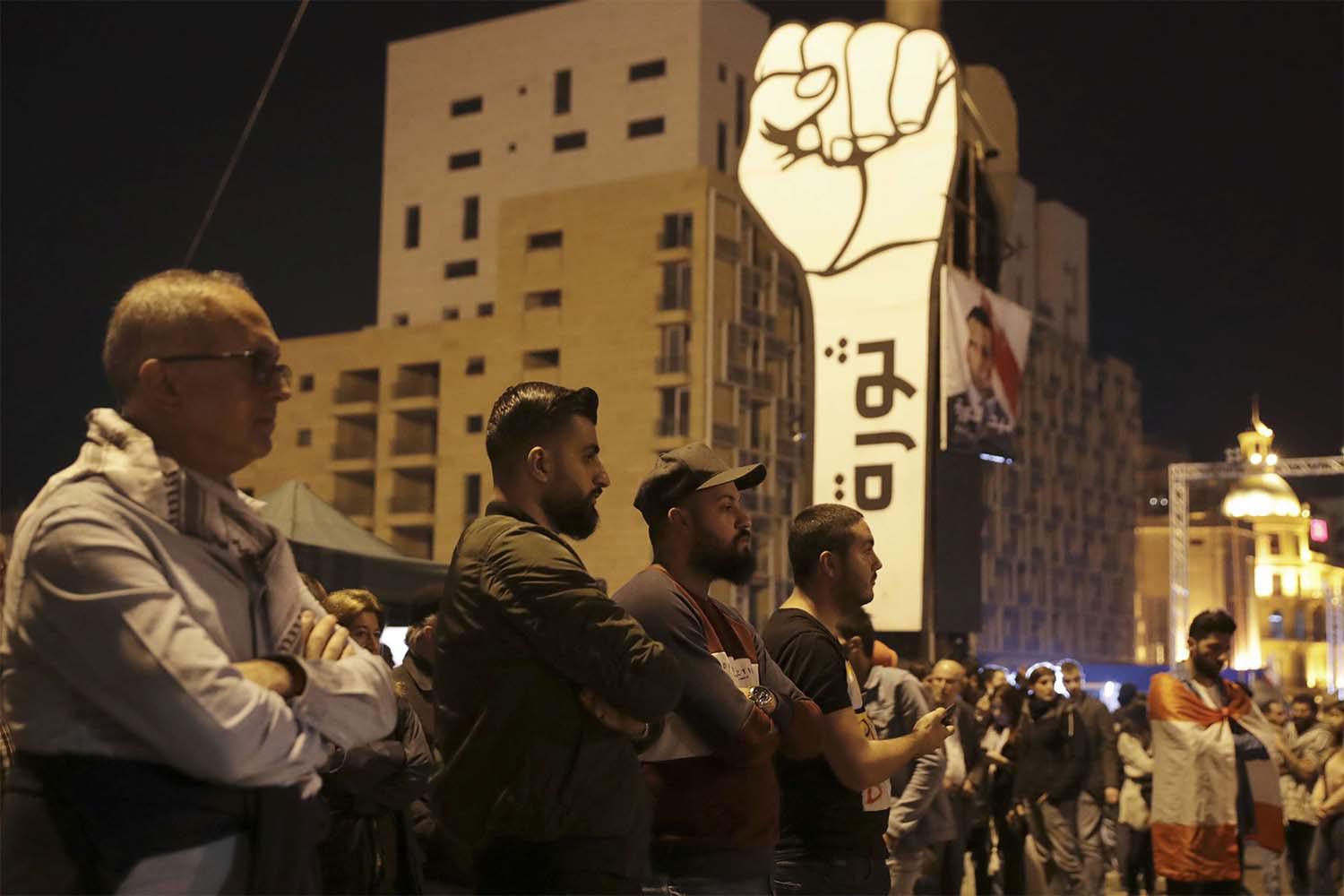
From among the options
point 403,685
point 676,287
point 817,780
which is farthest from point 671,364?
point 817,780

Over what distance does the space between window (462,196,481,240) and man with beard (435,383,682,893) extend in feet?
185

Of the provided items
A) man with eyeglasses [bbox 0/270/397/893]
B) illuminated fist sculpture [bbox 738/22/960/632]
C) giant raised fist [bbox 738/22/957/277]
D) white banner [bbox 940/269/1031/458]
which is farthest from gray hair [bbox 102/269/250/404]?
white banner [bbox 940/269/1031/458]

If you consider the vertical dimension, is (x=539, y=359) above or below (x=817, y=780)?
above

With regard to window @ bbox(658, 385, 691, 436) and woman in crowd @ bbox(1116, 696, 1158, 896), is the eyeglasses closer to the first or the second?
woman in crowd @ bbox(1116, 696, 1158, 896)

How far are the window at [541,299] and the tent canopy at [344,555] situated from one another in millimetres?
39695

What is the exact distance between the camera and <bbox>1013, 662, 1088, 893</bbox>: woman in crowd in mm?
10289

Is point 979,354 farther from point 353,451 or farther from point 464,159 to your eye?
point 464,159

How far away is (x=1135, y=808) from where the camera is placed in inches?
440

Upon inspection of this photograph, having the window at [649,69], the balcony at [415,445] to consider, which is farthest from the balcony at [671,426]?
the window at [649,69]

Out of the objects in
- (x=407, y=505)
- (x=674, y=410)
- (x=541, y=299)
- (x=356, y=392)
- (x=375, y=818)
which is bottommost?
(x=375, y=818)

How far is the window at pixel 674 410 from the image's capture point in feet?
156

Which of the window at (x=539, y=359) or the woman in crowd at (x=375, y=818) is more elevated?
the window at (x=539, y=359)

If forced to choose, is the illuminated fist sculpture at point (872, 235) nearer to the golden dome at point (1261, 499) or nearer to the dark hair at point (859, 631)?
the dark hair at point (859, 631)

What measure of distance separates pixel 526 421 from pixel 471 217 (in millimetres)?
56650
